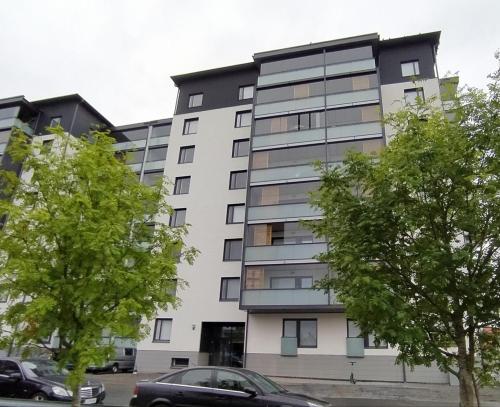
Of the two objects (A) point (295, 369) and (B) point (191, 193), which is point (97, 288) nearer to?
(A) point (295, 369)

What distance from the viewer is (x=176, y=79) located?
36000mm

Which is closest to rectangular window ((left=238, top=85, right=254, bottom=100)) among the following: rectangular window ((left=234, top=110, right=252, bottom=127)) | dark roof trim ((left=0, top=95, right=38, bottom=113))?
rectangular window ((left=234, top=110, right=252, bottom=127))

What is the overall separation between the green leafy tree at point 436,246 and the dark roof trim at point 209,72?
28373 millimetres

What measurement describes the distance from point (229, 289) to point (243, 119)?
44.7 feet

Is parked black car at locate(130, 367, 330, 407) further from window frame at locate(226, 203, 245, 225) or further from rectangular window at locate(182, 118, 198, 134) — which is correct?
rectangular window at locate(182, 118, 198, 134)

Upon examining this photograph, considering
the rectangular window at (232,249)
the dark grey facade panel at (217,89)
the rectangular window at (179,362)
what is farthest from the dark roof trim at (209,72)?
the rectangular window at (179,362)

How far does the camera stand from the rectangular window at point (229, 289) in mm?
26938

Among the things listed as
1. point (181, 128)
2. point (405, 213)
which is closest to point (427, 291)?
point (405, 213)

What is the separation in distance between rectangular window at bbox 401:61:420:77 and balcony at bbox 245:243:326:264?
14.6 metres

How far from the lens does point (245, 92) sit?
34.0 metres

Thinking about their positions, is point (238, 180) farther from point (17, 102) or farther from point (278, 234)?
point (17, 102)

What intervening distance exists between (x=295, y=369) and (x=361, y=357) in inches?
150

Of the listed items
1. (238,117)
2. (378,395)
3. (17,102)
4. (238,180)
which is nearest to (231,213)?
(238,180)

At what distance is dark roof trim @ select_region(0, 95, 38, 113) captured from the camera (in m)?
41.2
